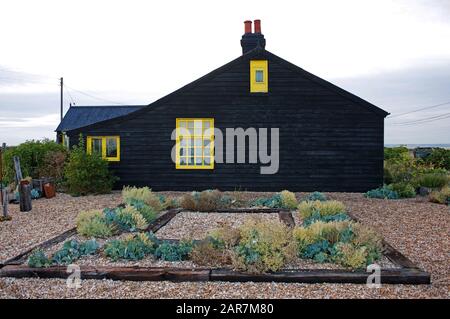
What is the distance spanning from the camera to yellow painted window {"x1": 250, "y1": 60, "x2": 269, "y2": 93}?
1366 cm

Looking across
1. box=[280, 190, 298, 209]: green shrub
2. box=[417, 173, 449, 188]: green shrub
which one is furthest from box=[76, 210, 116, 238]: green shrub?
box=[417, 173, 449, 188]: green shrub

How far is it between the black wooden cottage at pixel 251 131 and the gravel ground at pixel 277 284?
2300 mm

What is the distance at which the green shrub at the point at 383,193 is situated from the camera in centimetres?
1244

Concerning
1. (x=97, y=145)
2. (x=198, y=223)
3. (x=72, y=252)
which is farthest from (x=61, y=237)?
(x=97, y=145)

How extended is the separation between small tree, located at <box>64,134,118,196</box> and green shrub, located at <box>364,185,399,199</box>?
810 cm

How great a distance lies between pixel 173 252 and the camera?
5.60 meters

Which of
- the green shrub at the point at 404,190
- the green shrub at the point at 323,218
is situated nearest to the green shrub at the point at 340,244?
the green shrub at the point at 323,218

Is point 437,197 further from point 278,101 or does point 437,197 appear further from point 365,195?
A: point 278,101

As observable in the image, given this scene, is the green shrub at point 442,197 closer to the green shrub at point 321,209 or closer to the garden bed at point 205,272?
the green shrub at point 321,209

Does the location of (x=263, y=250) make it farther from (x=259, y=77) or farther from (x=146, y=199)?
(x=259, y=77)

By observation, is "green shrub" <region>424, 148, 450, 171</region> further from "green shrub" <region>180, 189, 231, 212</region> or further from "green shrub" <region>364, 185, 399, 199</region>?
"green shrub" <region>180, 189, 231, 212</region>

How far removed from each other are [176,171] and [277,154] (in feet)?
11.1

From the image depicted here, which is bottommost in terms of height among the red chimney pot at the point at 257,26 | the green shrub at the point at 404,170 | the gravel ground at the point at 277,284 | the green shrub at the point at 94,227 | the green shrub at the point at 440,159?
the gravel ground at the point at 277,284

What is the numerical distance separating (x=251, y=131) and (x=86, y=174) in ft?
17.6
